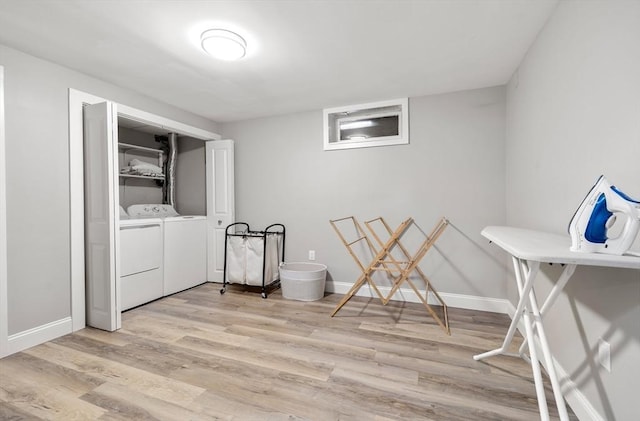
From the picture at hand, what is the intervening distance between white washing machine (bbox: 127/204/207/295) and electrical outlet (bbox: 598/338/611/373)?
3.64 metres

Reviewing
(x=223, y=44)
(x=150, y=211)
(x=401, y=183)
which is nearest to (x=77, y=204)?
(x=150, y=211)

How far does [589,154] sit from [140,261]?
3.68 metres

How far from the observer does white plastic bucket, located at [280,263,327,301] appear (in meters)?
3.00

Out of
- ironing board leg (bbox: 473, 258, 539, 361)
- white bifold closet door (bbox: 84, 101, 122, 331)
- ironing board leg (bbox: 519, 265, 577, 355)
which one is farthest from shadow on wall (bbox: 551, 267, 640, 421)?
white bifold closet door (bbox: 84, 101, 122, 331)

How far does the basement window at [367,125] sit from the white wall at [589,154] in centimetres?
122

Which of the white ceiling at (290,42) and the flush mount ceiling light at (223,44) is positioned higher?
the white ceiling at (290,42)

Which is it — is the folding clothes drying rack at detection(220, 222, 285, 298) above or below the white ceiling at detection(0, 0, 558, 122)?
below

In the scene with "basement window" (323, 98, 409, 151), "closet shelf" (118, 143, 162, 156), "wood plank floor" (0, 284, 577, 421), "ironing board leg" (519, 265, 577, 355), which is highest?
"basement window" (323, 98, 409, 151)

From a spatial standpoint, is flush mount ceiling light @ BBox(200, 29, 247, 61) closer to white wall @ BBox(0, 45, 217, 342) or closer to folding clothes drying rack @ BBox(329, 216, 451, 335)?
white wall @ BBox(0, 45, 217, 342)

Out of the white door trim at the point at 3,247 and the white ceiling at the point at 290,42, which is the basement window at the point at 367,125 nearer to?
the white ceiling at the point at 290,42

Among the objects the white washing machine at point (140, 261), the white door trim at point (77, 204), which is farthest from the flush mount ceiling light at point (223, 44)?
the white washing machine at point (140, 261)

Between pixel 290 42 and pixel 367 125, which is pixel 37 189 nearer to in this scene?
pixel 290 42

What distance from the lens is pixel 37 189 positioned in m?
2.10

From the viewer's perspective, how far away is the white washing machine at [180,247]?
3.21 m
